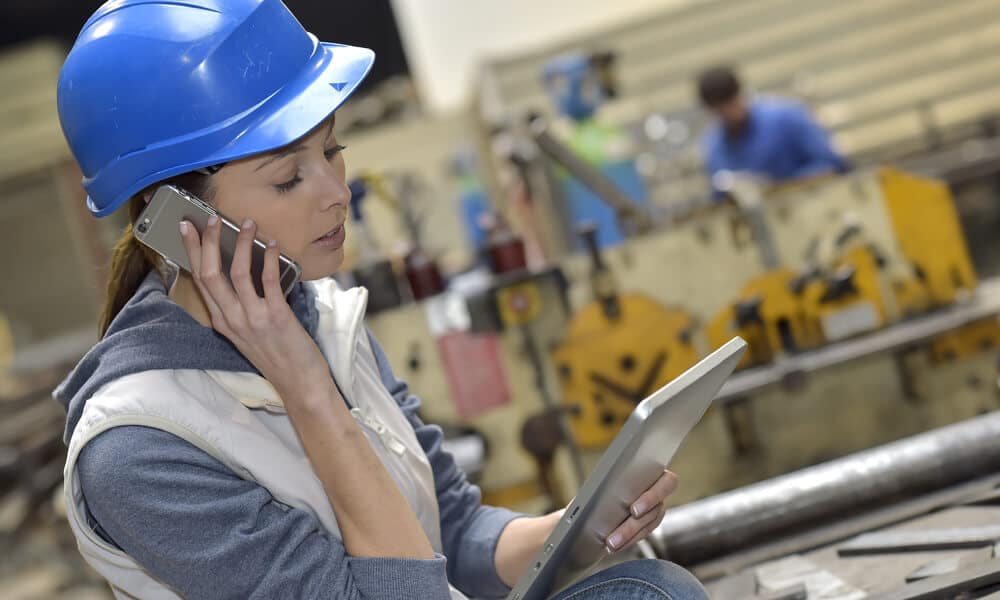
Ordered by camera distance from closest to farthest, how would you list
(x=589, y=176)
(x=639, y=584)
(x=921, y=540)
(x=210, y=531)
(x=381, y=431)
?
1. (x=210, y=531)
2. (x=639, y=584)
3. (x=381, y=431)
4. (x=921, y=540)
5. (x=589, y=176)

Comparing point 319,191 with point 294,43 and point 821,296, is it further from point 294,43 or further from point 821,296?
point 821,296

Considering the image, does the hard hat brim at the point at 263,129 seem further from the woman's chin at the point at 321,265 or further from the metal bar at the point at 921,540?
the metal bar at the point at 921,540

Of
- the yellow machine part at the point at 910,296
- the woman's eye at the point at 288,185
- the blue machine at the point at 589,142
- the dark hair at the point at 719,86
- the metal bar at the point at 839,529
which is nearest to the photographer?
the woman's eye at the point at 288,185

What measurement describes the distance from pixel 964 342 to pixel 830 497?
4.43ft

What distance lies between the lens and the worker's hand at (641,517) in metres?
1.27

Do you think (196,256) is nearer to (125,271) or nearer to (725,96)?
(125,271)

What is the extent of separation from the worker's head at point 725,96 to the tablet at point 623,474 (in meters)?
3.12

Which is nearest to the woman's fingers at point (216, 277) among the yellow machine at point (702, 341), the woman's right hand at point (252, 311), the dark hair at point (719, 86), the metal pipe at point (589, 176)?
the woman's right hand at point (252, 311)

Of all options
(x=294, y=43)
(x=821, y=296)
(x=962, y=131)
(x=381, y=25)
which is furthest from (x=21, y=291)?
(x=294, y=43)

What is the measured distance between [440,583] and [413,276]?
1.90 metres

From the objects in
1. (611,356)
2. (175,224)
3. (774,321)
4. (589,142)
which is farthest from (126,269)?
(589,142)

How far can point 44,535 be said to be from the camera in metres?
5.46

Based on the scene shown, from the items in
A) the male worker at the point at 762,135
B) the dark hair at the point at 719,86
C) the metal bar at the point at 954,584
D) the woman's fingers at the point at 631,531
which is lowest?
the metal bar at the point at 954,584

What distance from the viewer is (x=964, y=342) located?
2914mm
